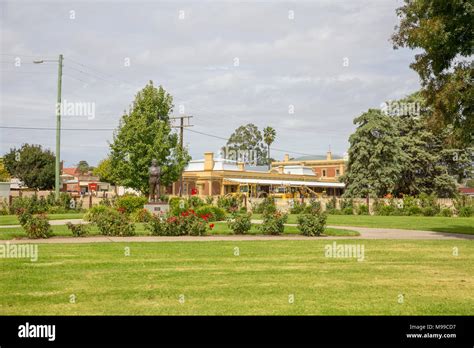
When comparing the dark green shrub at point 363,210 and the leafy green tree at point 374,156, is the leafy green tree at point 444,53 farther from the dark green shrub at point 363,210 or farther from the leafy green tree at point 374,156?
the leafy green tree at point 374,156

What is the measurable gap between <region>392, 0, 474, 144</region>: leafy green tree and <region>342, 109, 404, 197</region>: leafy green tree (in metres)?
31.9

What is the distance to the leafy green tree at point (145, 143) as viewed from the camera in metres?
39.8

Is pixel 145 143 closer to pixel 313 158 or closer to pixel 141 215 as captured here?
pixel 141 215

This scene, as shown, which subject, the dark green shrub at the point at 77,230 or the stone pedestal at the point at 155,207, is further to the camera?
the stone pedestal at the point at 155,207

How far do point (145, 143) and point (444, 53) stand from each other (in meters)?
26.2

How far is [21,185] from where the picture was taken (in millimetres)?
76438

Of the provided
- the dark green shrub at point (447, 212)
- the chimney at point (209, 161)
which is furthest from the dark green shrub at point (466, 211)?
the chimney at point (209, 161)

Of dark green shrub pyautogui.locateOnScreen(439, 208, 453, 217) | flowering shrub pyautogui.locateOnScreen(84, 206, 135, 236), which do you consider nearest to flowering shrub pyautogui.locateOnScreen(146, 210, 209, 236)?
flowering shrub pyautogui.locateOnScreen(84, 206, 135, 236)

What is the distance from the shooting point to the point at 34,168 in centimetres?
7231

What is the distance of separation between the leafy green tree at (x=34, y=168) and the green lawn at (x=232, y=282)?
6185 centimetres
